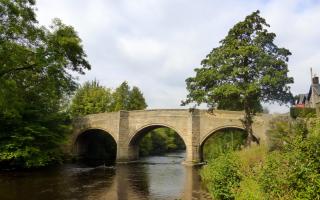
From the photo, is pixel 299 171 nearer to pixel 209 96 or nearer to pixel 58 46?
pixel 58 46

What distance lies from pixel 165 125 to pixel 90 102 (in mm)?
18073

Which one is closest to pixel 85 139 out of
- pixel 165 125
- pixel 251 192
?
pixel 165 125

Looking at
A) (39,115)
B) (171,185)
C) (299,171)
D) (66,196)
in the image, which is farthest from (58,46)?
(39,115)

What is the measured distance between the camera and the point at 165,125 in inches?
1409

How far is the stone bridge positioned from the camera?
31.6m

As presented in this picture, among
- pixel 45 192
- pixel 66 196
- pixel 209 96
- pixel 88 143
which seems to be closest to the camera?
pixel 66 196

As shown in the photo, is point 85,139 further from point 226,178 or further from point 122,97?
point 226,178

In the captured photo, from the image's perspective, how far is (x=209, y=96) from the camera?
22656 millimetres

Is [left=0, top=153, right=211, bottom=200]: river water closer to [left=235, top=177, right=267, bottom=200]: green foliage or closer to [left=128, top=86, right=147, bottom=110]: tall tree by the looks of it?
[left=235, top=177, right=267, bottom=200]: green foliage

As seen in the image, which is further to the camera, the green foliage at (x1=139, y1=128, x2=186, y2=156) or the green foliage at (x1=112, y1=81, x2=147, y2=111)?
the green foliage at (x1=112, y1=81, x2=147, y2=111)

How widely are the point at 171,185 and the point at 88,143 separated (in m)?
27.6

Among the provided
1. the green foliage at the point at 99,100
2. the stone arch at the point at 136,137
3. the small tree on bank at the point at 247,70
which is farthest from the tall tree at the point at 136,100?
the small tree on bank at the point at 247,70

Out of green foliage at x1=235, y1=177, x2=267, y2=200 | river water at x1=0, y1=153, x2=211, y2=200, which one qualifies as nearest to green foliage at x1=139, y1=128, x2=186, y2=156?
river water at x1=0, y1=153, x2=211, y2=200

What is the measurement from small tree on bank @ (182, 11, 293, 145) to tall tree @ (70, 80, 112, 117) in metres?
28.6
